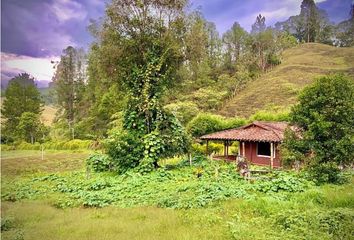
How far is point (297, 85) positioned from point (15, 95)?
55.9 meters

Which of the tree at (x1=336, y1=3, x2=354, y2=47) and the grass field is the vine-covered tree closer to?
the grass field

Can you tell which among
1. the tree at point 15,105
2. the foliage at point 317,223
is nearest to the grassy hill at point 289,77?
the tree at point 15,105

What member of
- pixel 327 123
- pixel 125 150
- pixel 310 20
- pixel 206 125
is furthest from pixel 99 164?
pixel 310 20

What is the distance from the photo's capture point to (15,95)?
56.3m

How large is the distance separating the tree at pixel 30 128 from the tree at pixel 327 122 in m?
45.6

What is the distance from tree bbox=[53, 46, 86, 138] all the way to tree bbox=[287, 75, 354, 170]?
50.3m

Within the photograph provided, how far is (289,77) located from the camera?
74.6m

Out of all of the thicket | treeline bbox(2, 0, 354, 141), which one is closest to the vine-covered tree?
the thicket

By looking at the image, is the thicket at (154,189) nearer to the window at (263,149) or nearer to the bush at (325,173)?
the bush at (325,173)

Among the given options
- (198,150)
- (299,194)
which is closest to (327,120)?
(299,194)

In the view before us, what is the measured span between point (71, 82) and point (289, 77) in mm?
49107

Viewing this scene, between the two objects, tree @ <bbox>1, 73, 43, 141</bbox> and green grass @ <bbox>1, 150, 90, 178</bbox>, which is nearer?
green grass @ <bbox>1, 150, 90, 178</bbox>

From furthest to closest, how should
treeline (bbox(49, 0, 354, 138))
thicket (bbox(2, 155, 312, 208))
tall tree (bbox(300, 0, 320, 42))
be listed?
tall tree (bbox(300, 0, 320, 42)), treeline (bbox(49, 0, 354, 138)), thicket (bbox(2, 155, 312, 208))

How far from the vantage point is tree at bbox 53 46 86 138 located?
6069 centimetres
